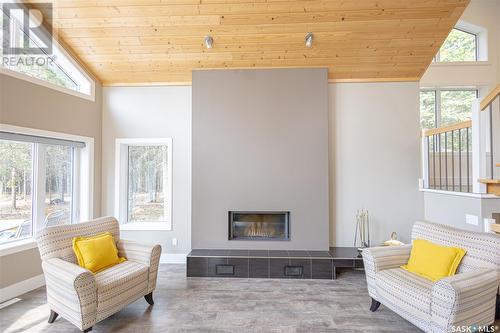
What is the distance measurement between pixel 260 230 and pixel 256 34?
9.20ft

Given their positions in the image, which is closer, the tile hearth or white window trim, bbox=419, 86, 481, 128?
Result: the tile hearth

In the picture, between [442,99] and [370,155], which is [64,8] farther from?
[442,99]

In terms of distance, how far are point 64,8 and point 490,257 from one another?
17.0ft

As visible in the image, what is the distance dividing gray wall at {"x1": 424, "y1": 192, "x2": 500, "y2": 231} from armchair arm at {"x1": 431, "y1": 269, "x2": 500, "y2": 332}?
1.02 meters

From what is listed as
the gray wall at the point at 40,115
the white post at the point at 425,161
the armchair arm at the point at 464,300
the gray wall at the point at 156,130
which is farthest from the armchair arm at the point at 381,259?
the gray wall at the point at 40,115

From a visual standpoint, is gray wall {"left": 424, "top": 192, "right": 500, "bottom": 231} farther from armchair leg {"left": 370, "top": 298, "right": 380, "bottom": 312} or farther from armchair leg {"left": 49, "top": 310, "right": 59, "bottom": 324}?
armchair leg {"left": 49, "top": 310, "right": 59, "bottom": 324}

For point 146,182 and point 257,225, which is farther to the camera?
point 146,182

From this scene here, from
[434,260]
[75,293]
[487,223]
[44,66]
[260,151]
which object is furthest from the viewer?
[260,151]

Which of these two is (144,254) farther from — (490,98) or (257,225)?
(490,98)

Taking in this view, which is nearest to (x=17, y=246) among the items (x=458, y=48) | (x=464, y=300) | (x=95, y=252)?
(x=95, y=252)

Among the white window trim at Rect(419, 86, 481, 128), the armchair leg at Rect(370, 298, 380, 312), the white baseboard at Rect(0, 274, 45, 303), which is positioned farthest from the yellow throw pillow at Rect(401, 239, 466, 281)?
the white baseboard at Rect(0, 274, 45, 303)

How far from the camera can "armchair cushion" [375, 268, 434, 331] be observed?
7.05ft

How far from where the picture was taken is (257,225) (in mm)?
4086

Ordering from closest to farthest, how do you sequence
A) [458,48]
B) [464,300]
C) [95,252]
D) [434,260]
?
[464,300] → [434,260] → [95,252] → [458,48]
